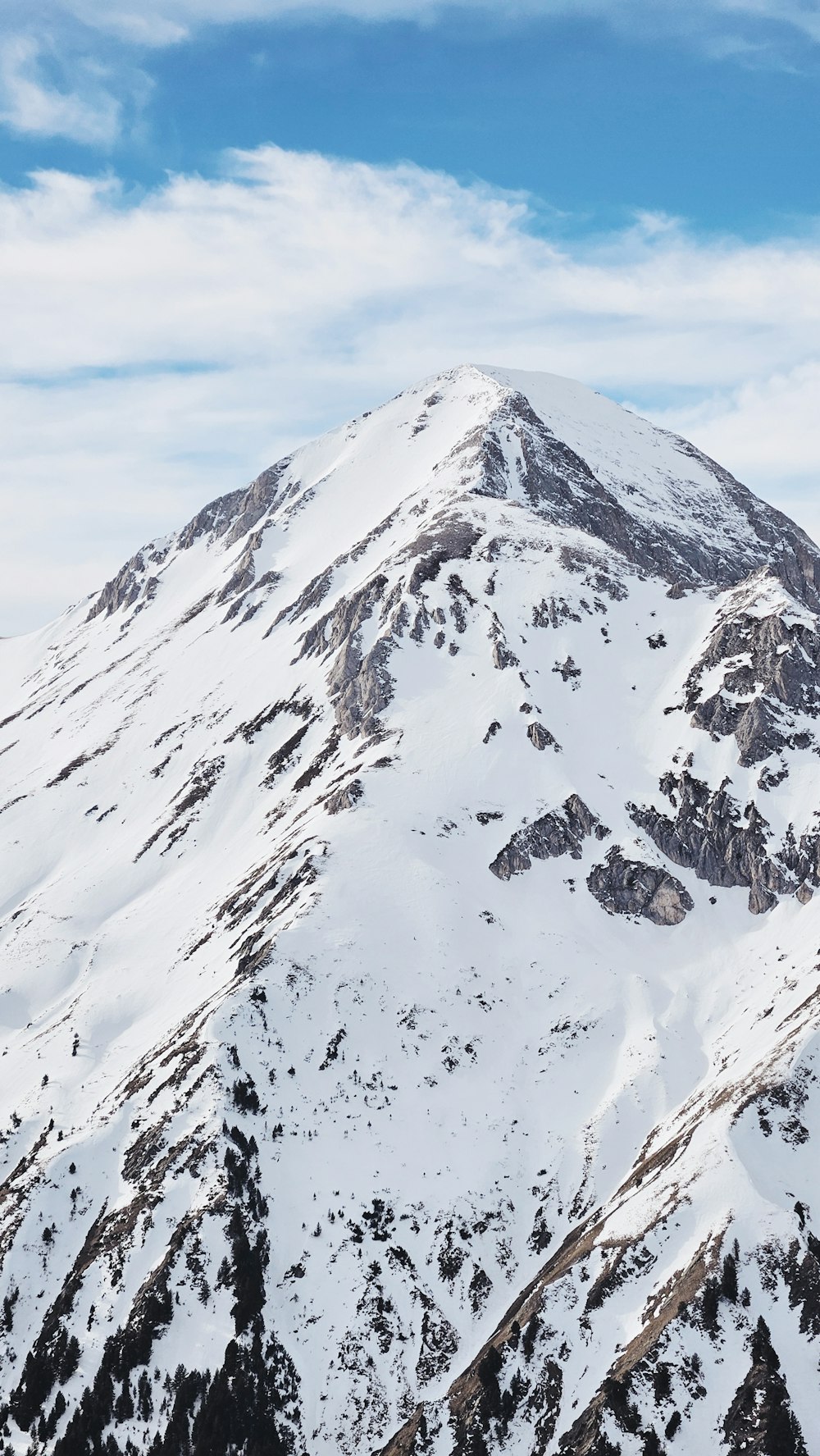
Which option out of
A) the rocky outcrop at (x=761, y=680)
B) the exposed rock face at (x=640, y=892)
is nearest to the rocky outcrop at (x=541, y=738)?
the exposed rock face at (x=640, y=892)

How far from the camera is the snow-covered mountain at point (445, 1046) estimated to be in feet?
244

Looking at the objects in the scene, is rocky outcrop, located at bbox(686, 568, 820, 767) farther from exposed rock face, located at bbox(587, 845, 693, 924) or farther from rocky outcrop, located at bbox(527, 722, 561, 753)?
exposed rock face, located at bbox(587, 845, 693, 924)

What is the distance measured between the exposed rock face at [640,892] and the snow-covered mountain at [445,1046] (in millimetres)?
382

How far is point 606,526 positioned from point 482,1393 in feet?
505

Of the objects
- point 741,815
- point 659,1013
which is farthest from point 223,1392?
point 741,815

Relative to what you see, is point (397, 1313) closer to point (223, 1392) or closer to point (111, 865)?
point (223, 1392)

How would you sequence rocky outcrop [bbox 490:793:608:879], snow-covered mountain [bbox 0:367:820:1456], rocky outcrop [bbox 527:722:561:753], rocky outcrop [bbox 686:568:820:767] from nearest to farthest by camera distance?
snow-covered mountain [bbox 0:367:820:1456], rocky outcrop [bbox 490:793:608:879], rocky outcrop [bbox 686:568:820:767], rocky outcrop [bbox 527:722:561:753]

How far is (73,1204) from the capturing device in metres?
87.9

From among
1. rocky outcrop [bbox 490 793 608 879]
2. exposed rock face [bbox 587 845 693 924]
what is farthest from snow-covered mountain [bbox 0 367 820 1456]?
rocky outcrop [bbox 490 793 608 879]

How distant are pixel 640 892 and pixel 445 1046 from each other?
96.4ft

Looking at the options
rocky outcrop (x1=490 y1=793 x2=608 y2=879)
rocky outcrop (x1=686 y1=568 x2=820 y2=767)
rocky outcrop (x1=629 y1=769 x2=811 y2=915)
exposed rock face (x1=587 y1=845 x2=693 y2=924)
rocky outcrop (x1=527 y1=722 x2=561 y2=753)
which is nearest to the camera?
exposed rock face (x1=587 y1=845 x2=693 y2=924)

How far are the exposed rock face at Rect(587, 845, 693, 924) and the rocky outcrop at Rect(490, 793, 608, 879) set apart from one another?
164 inches

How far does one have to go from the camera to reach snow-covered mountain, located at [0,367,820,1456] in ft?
244

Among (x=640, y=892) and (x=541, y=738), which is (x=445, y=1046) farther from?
(x=541, y=738)
